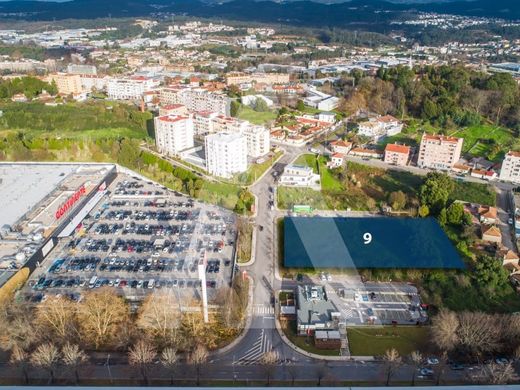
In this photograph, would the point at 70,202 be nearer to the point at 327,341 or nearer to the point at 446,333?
the point at 327,341

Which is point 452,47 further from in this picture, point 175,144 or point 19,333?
point 19,333

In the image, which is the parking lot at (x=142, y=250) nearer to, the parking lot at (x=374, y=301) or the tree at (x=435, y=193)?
the parking lot at (x=374, y=301)

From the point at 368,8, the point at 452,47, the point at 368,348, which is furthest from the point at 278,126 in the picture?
the point at 368,8

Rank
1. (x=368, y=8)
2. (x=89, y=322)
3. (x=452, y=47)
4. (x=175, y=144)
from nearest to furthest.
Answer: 1. (x=89, y=322)
2. (x=175, y=144)
3. (x=452, y=47)
4. (x=368, y=8)

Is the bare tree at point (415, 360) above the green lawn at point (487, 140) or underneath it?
underneath

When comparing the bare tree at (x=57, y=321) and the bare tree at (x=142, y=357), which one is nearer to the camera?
the bare tree at (x=142, y=357)

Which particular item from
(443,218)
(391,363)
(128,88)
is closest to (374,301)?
(391,363)

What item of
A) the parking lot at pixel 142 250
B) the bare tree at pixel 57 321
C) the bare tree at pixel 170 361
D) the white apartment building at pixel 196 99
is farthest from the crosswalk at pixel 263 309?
the white apartment building at pixel 196 99
